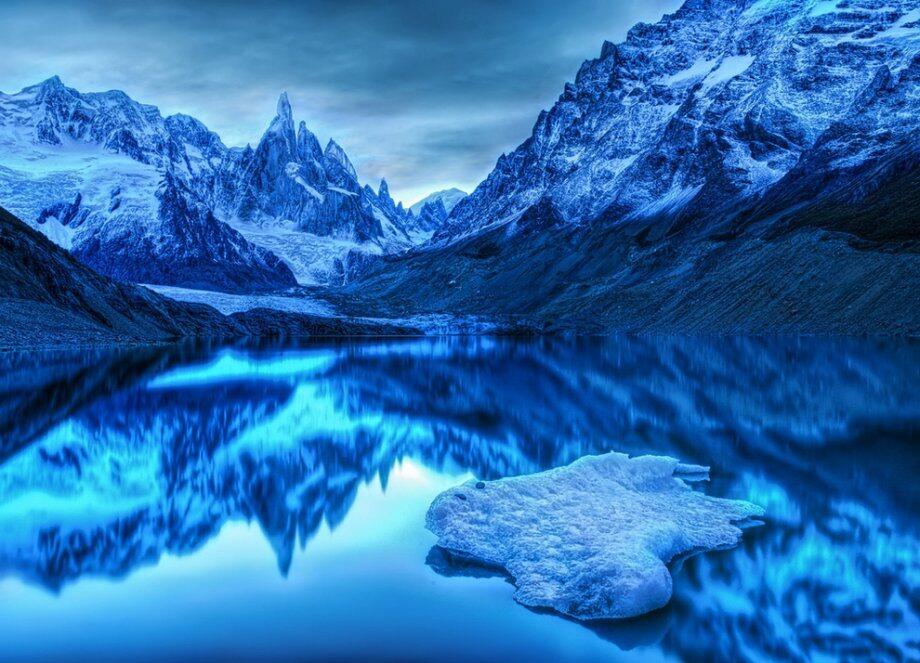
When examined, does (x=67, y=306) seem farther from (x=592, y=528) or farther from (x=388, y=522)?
(x=592, y=528)

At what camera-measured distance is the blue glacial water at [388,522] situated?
37.0 feet

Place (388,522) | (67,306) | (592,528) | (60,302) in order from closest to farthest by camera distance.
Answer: (592,528), (388,522), (60,302), (67,306)

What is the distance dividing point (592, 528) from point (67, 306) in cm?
9790

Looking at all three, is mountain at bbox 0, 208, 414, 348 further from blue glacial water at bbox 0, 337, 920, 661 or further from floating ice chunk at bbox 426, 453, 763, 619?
floating ice chunk at bbox 426, 453, 763, 619

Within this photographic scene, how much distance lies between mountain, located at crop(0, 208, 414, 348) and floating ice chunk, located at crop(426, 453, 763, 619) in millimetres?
72375

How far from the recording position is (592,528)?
1600cm

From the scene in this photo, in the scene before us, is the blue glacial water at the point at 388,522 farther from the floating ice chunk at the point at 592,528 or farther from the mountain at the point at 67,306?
the mountain at the point at 67,306

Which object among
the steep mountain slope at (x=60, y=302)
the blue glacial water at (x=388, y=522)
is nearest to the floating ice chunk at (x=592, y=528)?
the blue glacial water at (x=388, y=522)

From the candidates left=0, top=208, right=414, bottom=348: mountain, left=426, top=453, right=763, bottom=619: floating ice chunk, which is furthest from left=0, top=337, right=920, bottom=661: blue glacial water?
left=0, top=208, right=414, bottom=348: mountain

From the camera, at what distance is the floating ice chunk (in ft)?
41.7

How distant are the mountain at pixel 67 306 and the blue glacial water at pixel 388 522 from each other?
49485 millimetres

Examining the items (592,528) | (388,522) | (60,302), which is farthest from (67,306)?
(592,528)

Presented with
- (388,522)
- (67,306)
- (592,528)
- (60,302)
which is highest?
(60,302)

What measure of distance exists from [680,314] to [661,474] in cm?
11821
